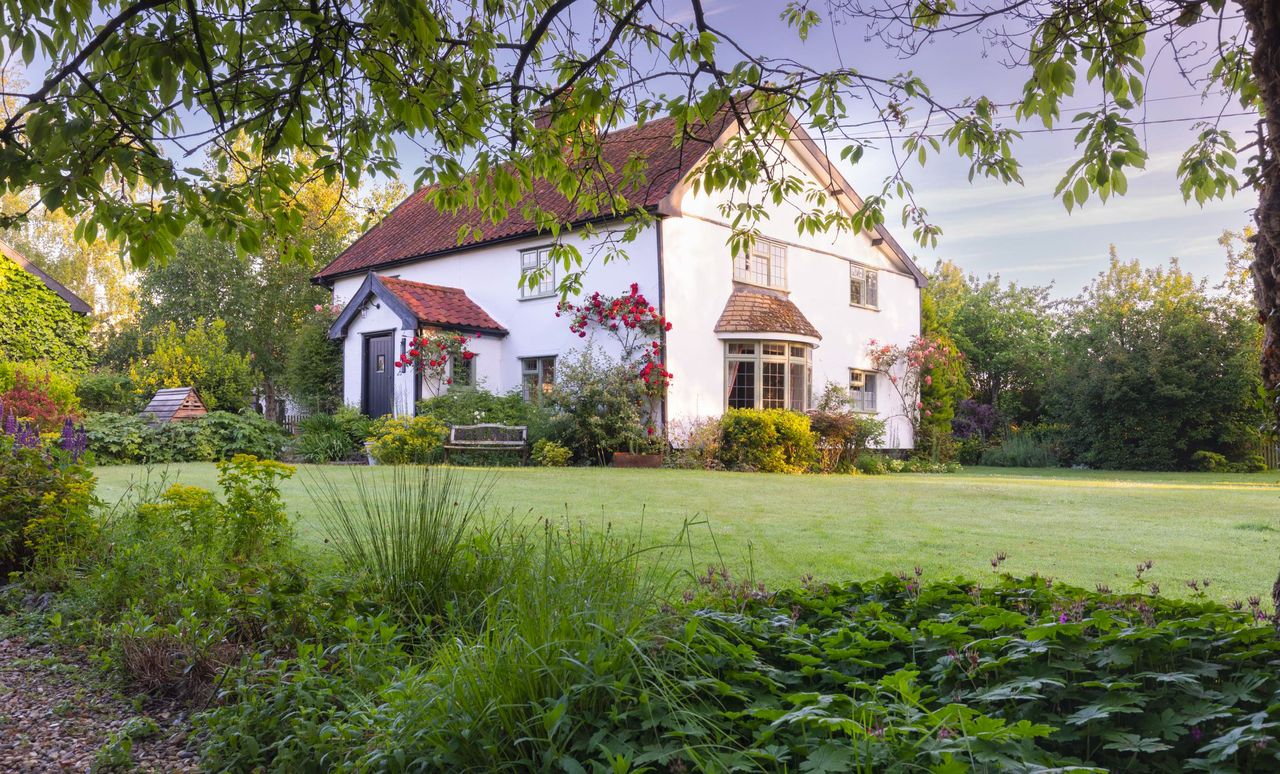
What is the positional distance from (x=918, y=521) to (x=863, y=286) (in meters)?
14.0

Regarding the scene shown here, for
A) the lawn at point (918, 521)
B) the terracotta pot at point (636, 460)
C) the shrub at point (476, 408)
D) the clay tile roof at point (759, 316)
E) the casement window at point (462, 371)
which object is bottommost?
the lawn at point (918, 521)

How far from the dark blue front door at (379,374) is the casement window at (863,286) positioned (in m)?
11.2

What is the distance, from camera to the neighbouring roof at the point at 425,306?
16.7 m

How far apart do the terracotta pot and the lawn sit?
2.56 meters

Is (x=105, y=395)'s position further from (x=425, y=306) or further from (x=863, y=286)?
(x=863, y=286)

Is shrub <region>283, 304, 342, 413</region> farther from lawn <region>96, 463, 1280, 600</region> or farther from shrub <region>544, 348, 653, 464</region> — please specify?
lawn <region>96, 463, 1280, 600</region>

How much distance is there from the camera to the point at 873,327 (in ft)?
66.7

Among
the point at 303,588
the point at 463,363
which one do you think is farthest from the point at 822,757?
the point at 463,363

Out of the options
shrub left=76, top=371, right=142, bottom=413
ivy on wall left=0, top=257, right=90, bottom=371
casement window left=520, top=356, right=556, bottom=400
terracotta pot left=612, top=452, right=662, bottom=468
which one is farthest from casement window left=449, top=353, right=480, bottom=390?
ivy on wall left=0, top=257, right=90, bottom=371

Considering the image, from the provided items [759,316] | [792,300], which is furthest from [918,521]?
[792,300]

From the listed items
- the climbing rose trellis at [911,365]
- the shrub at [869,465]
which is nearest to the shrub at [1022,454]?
the climbing rose trellis at [911,365]

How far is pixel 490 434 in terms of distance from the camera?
15.0 metres

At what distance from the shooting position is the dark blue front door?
1764cm

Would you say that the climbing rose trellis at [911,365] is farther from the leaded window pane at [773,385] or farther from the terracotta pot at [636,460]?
the terracotta pot at [636,460]
